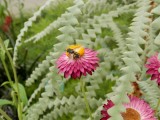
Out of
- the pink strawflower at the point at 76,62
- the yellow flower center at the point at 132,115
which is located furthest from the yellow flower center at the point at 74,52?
the yellow flower center at the point at 132,115

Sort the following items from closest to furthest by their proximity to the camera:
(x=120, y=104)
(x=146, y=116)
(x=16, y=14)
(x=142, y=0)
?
1. (x=120, y=104)
2. (x=146, y=116)
3. (x=142, y=0)
4. (x=16, y=14)

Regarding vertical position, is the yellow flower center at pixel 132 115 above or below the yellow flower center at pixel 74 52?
below

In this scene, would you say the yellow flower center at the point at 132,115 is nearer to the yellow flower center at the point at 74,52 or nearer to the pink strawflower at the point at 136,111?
the pink strawflower at the point at 136,111

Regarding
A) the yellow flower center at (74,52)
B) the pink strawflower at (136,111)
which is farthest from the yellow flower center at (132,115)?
the yellow flower center at (74,52)

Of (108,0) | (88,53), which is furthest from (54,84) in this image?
(108,0)

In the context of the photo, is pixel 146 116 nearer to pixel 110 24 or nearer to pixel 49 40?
pixel 110 24

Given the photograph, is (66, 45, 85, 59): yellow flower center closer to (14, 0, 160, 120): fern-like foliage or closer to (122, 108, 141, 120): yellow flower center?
(14, 0, 160, 120): fern-like foliage

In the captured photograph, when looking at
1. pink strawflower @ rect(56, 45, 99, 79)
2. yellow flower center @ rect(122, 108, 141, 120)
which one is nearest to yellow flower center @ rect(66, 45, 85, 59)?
pink strawflower @ rect(56, 45, 99, 79)

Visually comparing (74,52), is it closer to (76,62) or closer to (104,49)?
(76,62)
